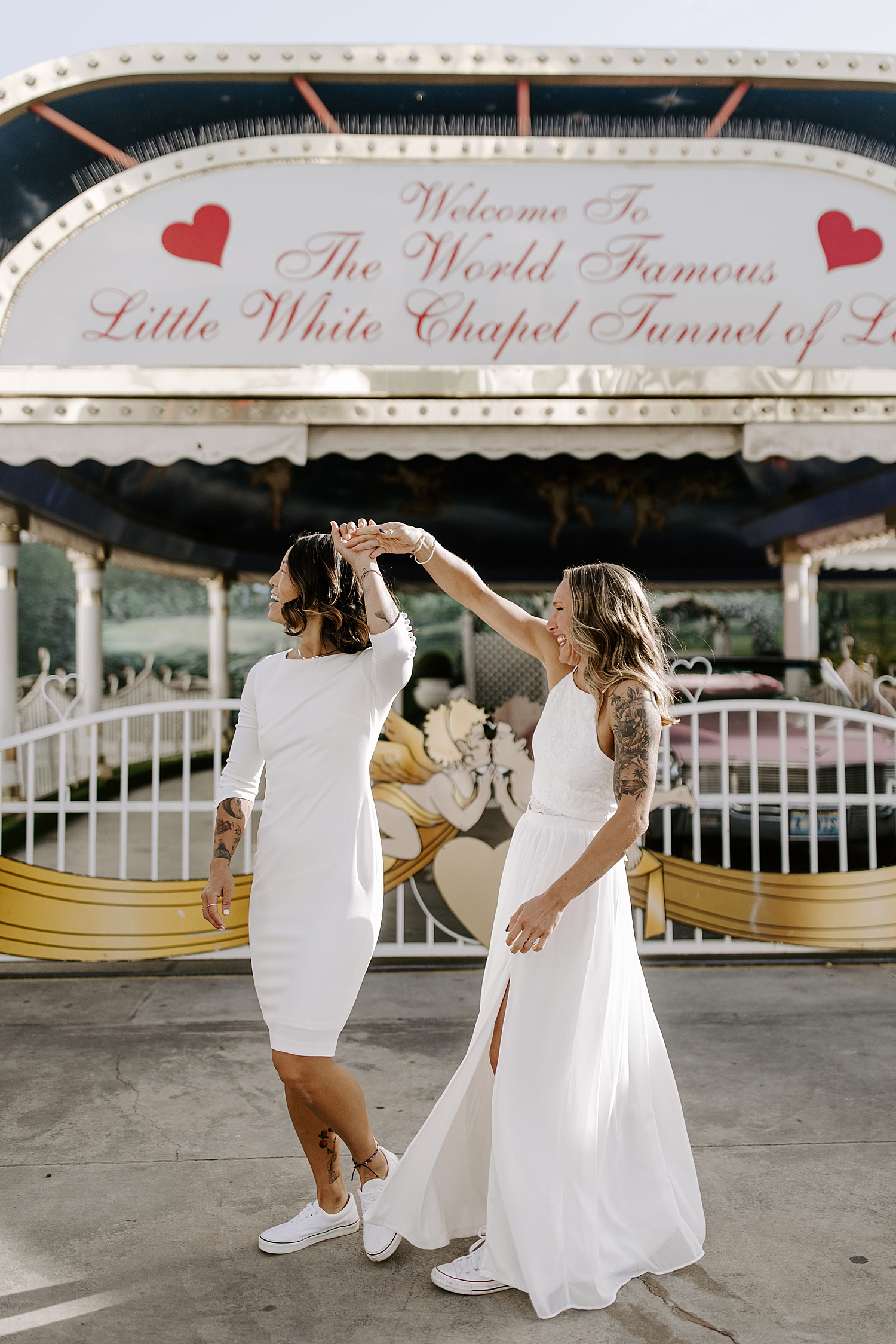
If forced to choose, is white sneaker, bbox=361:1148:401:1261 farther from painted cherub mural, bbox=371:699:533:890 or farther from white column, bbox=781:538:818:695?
white column, bbox=781:538:818:695

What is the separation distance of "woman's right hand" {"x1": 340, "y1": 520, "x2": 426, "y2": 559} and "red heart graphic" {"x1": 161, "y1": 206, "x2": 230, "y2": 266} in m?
4.10

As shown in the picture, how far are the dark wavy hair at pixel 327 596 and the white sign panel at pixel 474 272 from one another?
362 centimetres

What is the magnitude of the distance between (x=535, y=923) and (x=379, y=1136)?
52.9 inches

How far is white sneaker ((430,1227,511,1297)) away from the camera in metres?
2.22

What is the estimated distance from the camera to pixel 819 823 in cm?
511

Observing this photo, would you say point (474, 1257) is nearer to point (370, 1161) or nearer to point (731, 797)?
point (370, 1161)

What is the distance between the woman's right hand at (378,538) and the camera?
2285 millimetres

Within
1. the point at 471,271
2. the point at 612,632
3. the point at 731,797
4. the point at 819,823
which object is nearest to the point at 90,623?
the point at 471,271

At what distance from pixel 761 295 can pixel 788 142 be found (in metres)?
0.94

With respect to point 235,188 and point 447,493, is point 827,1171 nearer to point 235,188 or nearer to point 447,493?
point 235,188

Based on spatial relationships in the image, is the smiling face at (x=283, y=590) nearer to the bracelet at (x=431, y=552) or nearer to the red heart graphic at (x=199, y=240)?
the bracelet at (x=431, y=552)

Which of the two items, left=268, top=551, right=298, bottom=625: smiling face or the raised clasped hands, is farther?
left=268, top=551, right=298, bottom=625: smiling face

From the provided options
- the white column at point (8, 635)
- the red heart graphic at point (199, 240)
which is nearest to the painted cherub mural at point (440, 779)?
the red heart graphic at point (199, 240)

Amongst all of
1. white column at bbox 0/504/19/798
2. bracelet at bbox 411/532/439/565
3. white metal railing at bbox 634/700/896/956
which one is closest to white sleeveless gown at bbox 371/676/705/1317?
bracelet at bbox 411/532/439/565
